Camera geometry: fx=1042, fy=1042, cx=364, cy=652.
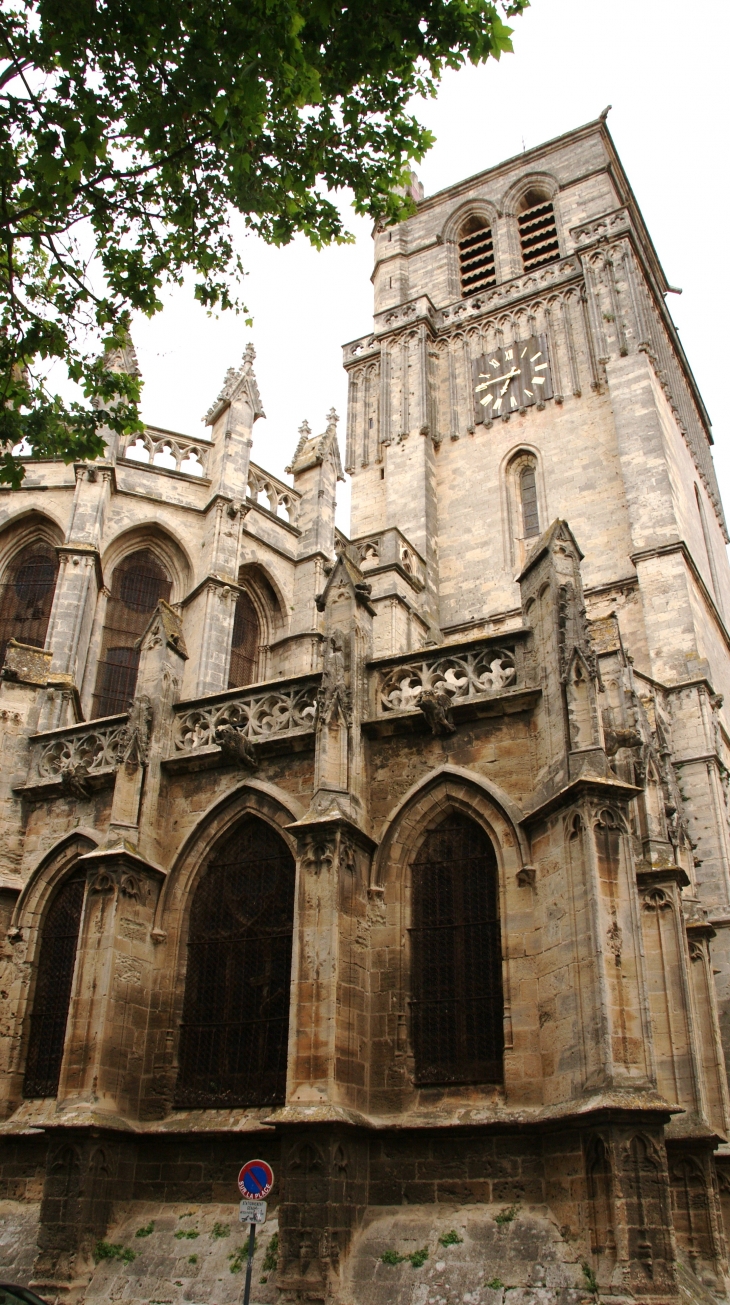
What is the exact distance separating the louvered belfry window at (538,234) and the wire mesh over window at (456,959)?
20.7 meters

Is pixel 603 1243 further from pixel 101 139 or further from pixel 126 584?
pixel 126 584

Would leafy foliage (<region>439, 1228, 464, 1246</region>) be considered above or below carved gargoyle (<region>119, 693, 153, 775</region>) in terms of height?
below

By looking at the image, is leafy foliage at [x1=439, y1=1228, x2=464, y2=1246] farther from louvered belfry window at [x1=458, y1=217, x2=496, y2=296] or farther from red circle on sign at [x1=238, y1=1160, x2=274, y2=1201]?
louvered belfry window at [x1=458, y1=217, x2=496, y2=296]

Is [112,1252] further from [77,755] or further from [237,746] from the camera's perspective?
[77,755]

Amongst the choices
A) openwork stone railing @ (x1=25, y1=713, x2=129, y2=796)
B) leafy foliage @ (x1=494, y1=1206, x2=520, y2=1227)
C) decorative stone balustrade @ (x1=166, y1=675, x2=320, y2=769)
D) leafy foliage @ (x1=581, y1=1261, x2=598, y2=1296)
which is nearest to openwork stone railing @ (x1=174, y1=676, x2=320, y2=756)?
decorative stone balustrade @ (x1=166, y1=675, x2=320, y2=769)

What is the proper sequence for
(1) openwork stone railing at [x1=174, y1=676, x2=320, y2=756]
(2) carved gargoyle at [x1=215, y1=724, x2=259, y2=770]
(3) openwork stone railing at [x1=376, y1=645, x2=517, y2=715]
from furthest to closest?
(1) openwork stone railing at [x1=174, y1=676, x2=320, y2=756] < (2) carved gargoyle at [x1=215, y1=724, x2=259, y2=770] < (3) openwork stone railing at [x1=376, y1=645, x2=517, y2=715]

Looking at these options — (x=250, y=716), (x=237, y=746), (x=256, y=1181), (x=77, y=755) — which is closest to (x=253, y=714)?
(x=250, y=716)

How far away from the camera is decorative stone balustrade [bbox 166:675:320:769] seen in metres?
12.2

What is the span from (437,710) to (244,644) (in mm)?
11832

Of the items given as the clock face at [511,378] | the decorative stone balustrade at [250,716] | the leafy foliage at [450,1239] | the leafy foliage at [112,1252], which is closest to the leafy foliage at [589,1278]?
the leafy foliage at [450,1239]

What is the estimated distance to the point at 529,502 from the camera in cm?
2386

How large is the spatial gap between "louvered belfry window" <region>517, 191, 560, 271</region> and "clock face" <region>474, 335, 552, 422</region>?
326 centimetres

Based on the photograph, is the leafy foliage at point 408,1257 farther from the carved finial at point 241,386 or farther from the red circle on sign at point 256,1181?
the carved finial at point 241,386

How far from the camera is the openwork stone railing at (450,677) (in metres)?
11.4
